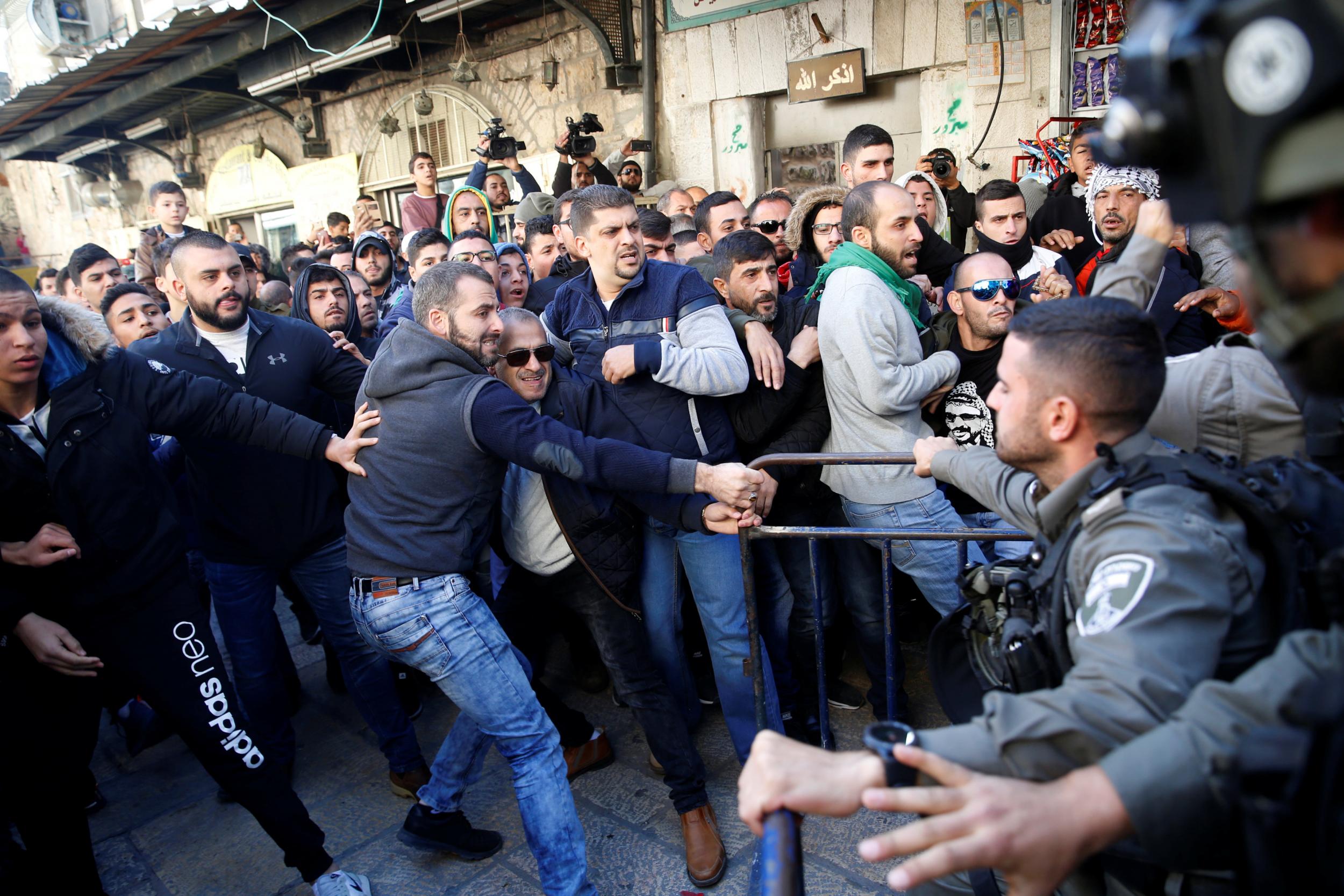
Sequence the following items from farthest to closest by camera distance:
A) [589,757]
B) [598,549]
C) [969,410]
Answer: [589,757]
[969,410]
[598,549]

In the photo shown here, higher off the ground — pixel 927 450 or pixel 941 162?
pixel 941 162

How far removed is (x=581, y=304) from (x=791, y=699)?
1873 millimetres

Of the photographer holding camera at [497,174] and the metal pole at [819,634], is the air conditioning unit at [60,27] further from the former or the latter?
the metal pole at [819,634]

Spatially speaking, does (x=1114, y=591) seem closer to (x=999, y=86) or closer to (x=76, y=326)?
(x=76, y=326)

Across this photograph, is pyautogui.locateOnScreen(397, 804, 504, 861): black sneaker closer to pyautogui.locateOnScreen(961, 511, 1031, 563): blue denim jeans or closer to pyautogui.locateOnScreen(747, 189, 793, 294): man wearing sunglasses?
pyautogui.locateOnScreen(961, 511, 1031, 563): blue denim jeans

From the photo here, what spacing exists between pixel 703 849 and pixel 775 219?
3.61 metres

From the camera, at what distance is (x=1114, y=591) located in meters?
1.32

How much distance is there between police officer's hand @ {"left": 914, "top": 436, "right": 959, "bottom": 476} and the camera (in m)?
2.37

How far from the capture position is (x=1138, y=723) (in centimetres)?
120

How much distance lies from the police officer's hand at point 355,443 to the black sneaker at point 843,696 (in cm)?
226

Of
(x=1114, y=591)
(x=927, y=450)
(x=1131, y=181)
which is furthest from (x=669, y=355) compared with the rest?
(x=1131, y=181)

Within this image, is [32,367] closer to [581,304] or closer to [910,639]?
[581,304]

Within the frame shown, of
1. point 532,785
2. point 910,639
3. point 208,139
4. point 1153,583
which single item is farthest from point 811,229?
point 208,139

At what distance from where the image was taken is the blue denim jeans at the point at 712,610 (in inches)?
118
